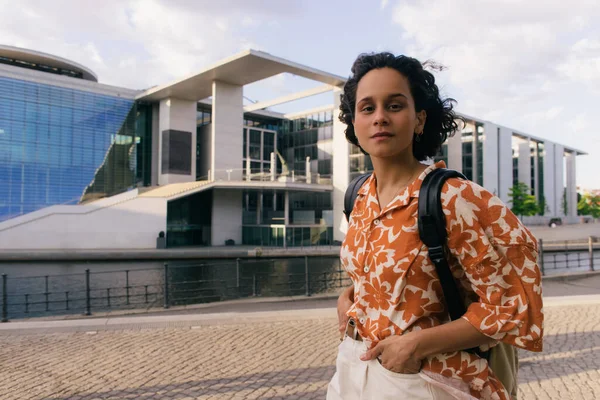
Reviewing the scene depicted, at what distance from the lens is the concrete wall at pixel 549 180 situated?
231ft

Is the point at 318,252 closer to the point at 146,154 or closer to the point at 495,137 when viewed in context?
the point at 146,154

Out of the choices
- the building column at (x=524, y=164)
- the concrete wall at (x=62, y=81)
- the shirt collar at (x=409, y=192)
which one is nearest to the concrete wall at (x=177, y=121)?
the concrete wall at (x=62, y=81)

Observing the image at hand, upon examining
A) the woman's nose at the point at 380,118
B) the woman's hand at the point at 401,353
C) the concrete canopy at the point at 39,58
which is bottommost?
the woman's hand at the point at 401,353

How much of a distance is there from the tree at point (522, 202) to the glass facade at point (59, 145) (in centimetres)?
4624

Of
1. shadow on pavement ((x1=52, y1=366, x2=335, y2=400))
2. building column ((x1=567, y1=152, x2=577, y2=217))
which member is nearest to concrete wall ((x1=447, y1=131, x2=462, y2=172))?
building column ((x1=567, y1=152, x2=577, y2=217))

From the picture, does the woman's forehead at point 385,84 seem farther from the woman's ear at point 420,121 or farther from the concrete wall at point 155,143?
the concrete wall at point 155,143

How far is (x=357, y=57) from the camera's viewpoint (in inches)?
68.8

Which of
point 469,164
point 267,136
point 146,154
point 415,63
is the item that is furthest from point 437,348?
point 469,164

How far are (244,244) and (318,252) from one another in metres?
12.0

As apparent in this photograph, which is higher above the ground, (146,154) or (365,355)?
(146,154)

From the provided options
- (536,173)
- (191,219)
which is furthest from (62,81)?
(536,173)

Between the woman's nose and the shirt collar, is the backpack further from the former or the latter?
the woman's nose

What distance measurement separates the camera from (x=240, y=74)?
3712cm

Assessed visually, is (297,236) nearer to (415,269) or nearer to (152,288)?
(152,288)
